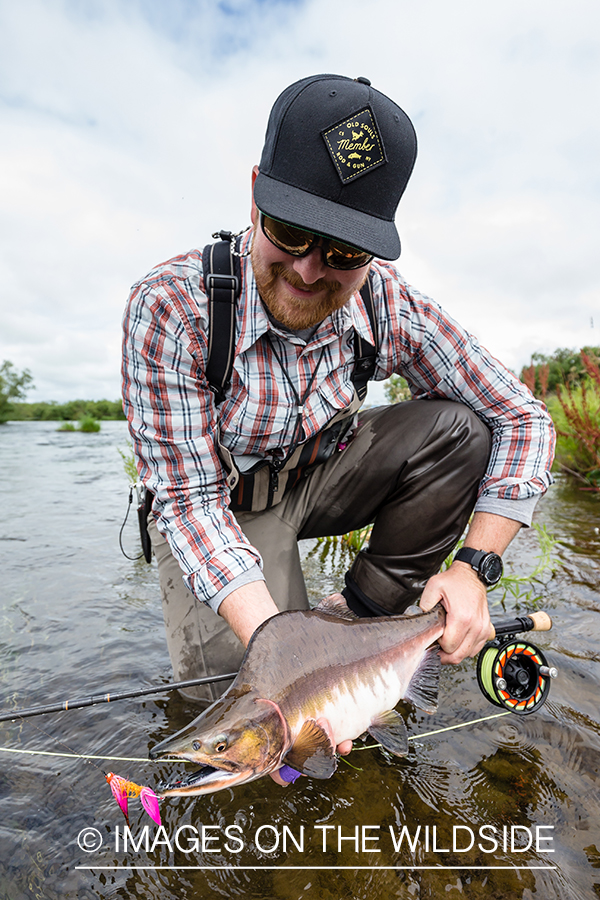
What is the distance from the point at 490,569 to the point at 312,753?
1176 millimetres

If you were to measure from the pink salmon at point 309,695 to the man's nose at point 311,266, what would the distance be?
→ 124 centimetres

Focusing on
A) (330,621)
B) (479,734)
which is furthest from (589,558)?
(330,621)

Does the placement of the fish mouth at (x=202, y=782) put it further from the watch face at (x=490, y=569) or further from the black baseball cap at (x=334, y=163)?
the black baseball cap at (x=334, y=163)

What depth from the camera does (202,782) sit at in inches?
52.3

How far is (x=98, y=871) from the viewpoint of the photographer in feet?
5.67

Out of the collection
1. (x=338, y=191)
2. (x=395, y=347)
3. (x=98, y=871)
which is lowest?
(x=98, y=871)

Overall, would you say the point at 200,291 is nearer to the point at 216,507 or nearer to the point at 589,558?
the point at 216,507

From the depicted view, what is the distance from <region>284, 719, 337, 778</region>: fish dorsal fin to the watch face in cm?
107

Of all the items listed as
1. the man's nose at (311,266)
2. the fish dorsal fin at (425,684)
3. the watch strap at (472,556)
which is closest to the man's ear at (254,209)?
the man's nose at (311,266)

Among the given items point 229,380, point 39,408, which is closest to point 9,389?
point 39,408

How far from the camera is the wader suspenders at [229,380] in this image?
7.59ft

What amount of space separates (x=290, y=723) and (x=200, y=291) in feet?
5.43

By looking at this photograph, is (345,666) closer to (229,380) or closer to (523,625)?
(523,625)

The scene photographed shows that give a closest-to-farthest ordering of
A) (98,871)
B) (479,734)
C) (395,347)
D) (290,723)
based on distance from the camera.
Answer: (290,723), (98,871), (479,734), (395,347)
